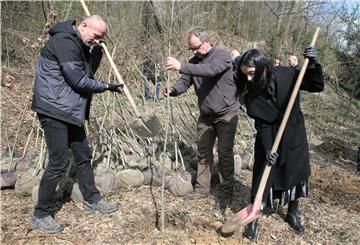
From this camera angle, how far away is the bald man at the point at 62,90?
2.97m

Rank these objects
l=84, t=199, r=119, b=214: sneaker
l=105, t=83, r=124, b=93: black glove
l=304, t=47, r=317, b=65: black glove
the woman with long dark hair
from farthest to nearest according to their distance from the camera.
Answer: l=84, t=199, r=119, b=214: sneaker, l=105, t=83, r=124, b=93: black glove, the woman with long dark hair, l=304, t=47, r=317, b=65: black glove

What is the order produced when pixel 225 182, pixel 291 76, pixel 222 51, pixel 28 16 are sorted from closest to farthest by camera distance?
1. pixel 291 76
2. pixel 222 51
3. pixel 225 182
4. pixel 28 16

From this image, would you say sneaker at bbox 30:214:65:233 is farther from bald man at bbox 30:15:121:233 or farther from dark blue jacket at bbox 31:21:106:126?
dark blue jacket at bbox 31:21:106:126

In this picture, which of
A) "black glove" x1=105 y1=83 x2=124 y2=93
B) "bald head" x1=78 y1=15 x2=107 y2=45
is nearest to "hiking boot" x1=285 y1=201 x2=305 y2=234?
"black glove" x1=105 y1=83 x2=124 y2=93

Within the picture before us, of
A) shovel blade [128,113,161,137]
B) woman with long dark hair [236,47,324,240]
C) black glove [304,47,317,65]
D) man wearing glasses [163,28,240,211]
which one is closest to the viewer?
black glove [304,47,317,65]

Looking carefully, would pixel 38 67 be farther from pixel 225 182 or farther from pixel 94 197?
pixel 225 182

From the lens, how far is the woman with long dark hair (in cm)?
294

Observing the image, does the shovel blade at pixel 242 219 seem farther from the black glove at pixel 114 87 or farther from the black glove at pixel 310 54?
the black glove at pixel 114 87

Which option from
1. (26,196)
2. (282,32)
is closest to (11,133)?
(26,196)

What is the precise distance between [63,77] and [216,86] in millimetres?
1326

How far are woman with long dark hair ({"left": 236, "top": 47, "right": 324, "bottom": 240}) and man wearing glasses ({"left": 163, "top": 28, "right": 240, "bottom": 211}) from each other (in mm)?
262

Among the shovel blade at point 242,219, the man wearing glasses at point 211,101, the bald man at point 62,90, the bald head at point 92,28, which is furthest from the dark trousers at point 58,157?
the shovel blade at point 242,219

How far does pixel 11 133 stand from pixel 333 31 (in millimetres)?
8856

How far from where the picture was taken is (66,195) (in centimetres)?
387
